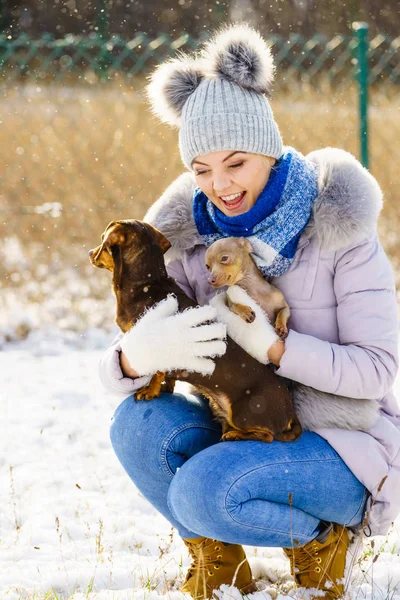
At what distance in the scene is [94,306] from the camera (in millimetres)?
6098

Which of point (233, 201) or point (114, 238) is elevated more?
point (233, 201)

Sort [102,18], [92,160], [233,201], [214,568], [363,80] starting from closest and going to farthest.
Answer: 1. [214,568]
2. [233,201]
3. [363,80]
4. [92,160]
5. [102,18]

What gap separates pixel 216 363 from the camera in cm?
235

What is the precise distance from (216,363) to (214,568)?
68 centimetres

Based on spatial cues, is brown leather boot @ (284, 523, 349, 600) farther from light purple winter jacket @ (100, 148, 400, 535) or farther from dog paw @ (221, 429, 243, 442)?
dog paw @ (221, 429, 243, 442)

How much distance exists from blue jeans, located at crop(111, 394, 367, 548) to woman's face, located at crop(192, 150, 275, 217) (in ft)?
2.50

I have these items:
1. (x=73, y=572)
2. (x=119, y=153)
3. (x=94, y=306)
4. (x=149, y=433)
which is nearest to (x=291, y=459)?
(x=149, y=433)

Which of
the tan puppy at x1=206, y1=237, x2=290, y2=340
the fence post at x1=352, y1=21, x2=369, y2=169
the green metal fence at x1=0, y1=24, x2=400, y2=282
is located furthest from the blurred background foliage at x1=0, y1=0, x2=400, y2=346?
the tan puppy at x1=206, y1=237, x2=290, y2=340

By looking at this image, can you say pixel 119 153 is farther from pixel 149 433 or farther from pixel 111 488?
pixel 149 433

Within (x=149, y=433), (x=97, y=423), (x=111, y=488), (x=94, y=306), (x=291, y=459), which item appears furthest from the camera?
(x=94, y=306)

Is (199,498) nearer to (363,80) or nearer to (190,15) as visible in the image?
(363,80)

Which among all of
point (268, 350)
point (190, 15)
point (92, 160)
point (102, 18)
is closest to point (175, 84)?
point (268, 350)

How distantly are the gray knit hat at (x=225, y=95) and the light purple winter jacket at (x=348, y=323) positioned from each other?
0.27 metres

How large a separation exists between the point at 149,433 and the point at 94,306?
367 cm
